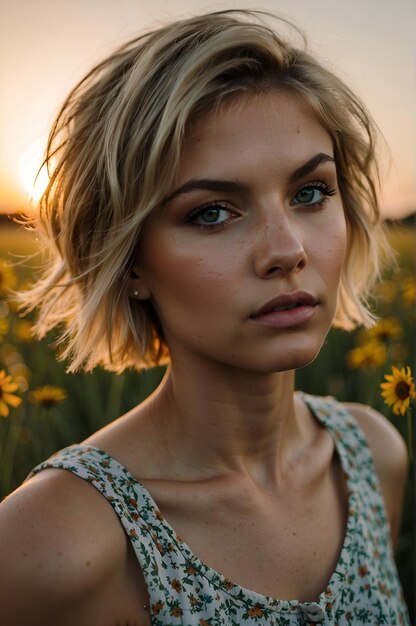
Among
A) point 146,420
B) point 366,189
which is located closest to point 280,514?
point 146,420

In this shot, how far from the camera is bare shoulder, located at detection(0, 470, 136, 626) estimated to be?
1449 mm

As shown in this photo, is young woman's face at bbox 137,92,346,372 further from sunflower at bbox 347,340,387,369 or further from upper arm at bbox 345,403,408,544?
sunflower at bbox 347,340,387,369

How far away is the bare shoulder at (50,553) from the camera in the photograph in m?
1.45

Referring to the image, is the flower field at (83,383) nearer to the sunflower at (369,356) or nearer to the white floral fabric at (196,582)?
the sunflower at (369,356)

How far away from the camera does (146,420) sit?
188 cm

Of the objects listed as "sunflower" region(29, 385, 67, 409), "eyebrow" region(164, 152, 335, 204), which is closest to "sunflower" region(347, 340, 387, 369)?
"sunflower" region(29, 385, 67, 409)

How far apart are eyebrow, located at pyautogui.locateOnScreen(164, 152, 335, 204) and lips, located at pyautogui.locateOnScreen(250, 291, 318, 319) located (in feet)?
0.76

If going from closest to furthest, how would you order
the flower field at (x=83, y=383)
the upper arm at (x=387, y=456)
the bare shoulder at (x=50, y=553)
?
1. the bare shoulder at (x=50, y=553)
2. the upper arm at (x=387, y=456)
3. the flower field at (x=83, y=383)

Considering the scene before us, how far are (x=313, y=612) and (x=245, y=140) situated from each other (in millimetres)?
1047

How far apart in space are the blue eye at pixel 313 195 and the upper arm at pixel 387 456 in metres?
0.90

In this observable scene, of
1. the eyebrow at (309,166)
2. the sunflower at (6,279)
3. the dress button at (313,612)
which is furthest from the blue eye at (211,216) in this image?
the sunflower at (6,279)

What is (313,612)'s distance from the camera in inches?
68.6

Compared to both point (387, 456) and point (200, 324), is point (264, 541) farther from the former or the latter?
point (387, 456)

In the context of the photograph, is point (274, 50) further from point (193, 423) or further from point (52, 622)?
point (52, 622)
